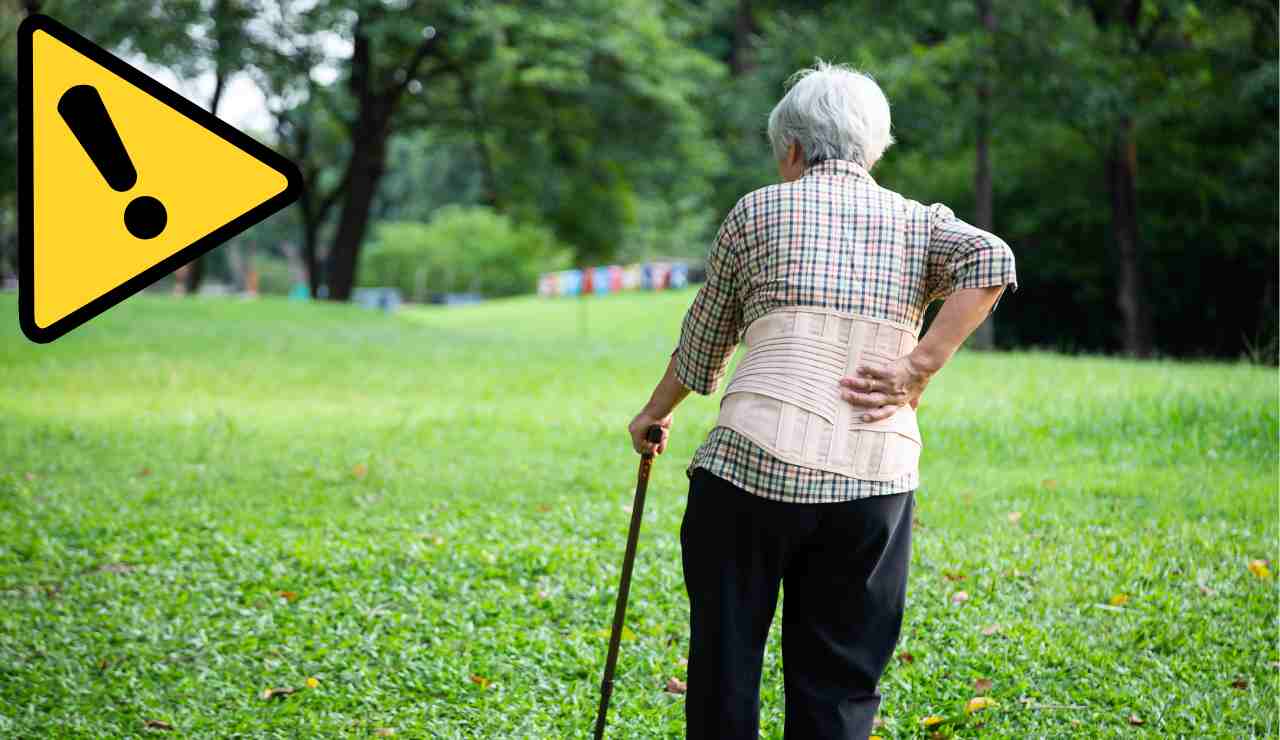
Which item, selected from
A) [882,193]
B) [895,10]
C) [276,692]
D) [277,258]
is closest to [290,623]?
[276,692]

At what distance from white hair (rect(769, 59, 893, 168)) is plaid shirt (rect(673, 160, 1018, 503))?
4 centimetres

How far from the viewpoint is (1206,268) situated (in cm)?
2180

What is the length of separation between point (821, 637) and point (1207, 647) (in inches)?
98.4

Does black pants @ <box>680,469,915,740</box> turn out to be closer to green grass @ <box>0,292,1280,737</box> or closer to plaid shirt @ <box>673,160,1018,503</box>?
plaid shirt @ <box>673,160,1018,503</box>

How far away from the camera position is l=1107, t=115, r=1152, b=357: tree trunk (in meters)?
20.2

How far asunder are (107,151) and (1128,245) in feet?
66.2

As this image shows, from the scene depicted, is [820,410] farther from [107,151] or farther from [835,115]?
[107,151]

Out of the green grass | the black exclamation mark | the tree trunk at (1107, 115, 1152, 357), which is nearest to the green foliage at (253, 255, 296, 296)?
the tree trunk at (1107, 115, 1152, 357)

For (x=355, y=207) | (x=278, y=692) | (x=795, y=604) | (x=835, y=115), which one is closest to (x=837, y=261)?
(x=835, y=115)

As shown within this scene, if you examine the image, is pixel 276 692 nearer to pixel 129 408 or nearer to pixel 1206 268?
pixel 129 408

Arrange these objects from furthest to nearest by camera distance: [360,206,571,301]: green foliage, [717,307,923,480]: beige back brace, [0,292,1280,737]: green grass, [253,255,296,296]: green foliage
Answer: [253,255,296,296]: green foliage, [360,206,571,301]: green foliage, [0,292,1280,737]: green grass, [717,307,923,480]: beige back brace

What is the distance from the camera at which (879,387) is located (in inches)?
113

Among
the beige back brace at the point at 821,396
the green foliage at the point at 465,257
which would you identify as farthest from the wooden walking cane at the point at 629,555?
the green foliage at the point at 465,257

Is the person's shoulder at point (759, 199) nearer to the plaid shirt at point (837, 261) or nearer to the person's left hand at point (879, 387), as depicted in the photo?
the plaid shirt at point (837, 261)
